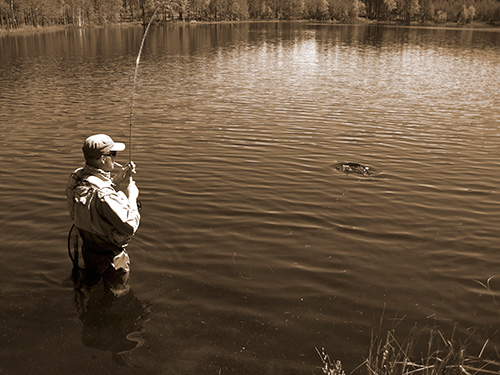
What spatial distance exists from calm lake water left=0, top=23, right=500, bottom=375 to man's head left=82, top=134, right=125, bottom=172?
2271mm

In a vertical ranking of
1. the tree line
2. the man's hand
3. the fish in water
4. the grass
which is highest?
the tree line

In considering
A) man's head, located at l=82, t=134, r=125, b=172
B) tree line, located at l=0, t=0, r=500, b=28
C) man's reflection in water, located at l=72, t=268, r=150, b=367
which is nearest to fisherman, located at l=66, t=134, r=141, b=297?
man's head, located at l=82, t=134, r=125, b=172

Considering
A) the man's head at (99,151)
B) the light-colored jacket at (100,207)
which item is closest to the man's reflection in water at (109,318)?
the light-colored jacket at (100,207)

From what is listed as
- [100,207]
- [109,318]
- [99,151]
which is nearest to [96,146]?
[99,151]

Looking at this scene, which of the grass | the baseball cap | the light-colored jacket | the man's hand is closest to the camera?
the grass

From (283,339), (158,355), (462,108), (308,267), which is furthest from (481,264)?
(462,108)

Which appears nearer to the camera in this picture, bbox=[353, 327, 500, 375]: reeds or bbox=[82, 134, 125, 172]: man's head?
bbox=[353, 327, 500, 375]: reeds

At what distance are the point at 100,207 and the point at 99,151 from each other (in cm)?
70

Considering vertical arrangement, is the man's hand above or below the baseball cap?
below

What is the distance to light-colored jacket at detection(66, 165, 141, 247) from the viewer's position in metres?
5.71

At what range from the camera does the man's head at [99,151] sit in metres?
5.82

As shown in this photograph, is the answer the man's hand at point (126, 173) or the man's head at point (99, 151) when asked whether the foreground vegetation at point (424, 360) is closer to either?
the man's hand at point (126, 173)

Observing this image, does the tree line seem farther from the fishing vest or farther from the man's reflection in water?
the fishing vest

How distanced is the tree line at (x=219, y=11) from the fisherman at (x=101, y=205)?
8862 cm
